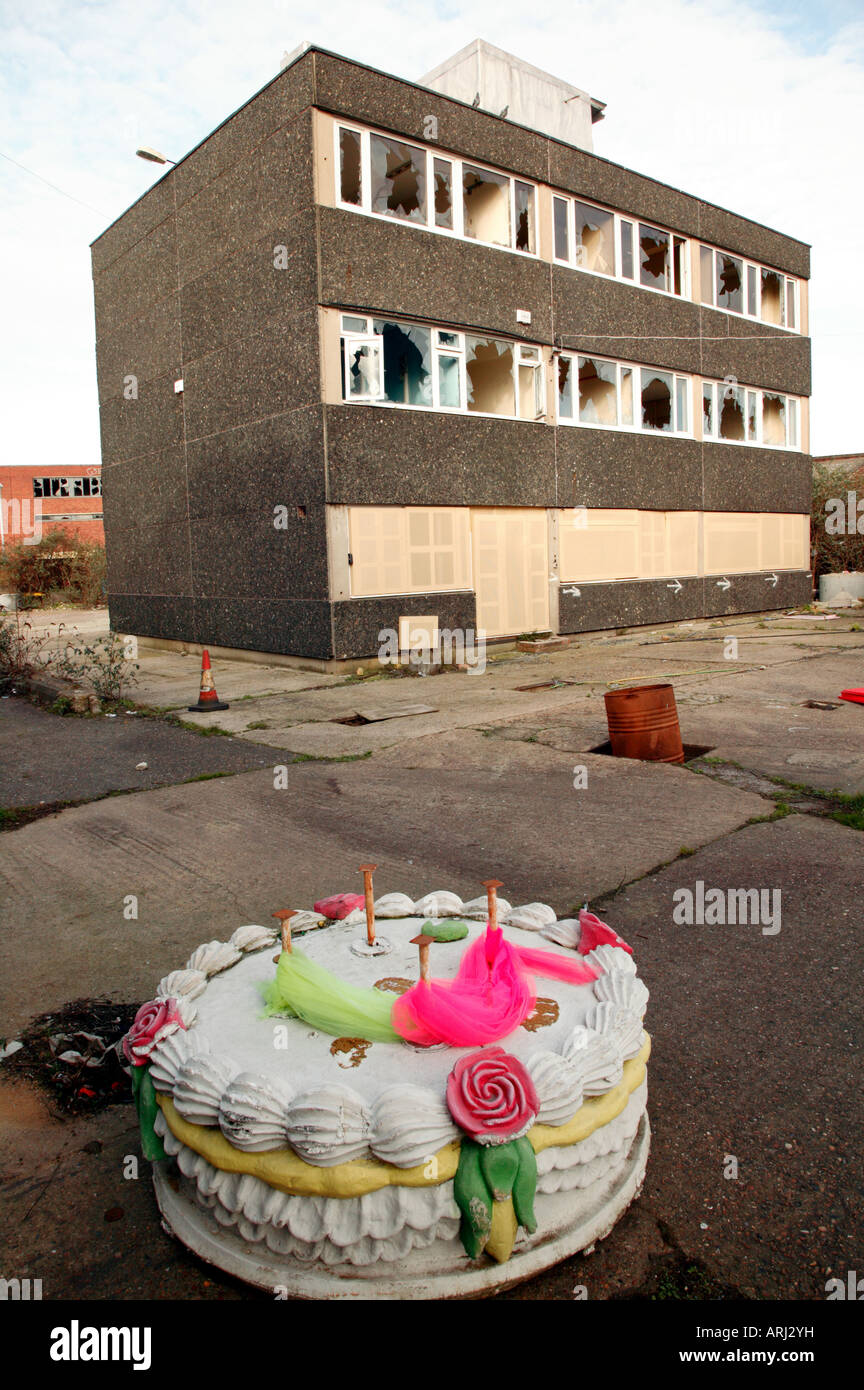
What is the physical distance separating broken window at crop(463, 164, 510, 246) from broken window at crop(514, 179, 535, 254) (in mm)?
260

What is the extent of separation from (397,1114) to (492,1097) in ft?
0.75

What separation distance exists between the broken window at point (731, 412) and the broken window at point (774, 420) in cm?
107

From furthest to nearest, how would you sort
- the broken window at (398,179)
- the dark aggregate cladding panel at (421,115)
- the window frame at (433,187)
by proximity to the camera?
1. the broken window at (398,179)
2. the window frame at (433,187)
3. the dark aggregate cladding panel at (421,115)

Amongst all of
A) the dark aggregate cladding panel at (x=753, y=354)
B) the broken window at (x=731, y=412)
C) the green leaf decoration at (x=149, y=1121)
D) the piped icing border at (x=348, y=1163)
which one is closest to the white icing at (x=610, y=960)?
the piped icing border at (x=348, y=1163)

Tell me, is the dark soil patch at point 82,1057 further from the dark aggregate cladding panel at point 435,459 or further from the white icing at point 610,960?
the dark aggregate cladding panel at point 435,459

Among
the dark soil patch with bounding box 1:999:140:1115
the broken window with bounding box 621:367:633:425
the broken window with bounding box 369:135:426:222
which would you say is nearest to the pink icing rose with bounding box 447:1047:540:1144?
the dark soil patch with bounding box 1:999:140:1115

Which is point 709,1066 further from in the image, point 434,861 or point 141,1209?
point 434,861

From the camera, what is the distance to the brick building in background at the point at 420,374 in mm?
12828

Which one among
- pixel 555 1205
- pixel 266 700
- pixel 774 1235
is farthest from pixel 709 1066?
pixel 266 700

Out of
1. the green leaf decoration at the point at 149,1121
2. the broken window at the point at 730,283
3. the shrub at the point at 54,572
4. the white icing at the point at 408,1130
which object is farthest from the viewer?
the shrub at the point at 54,572

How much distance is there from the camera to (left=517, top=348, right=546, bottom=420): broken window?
15227 mm

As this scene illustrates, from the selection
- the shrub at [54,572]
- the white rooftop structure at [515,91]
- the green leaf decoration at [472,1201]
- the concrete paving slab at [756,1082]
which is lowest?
the concrete paving slab at [756,1082]

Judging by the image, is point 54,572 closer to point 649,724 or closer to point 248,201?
point 248,201

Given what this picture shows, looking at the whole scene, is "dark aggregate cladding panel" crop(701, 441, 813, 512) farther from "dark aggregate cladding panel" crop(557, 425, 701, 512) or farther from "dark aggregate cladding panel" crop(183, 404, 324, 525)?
"dark aggregate cladding panel" crop(183, 404, 324, 525)
